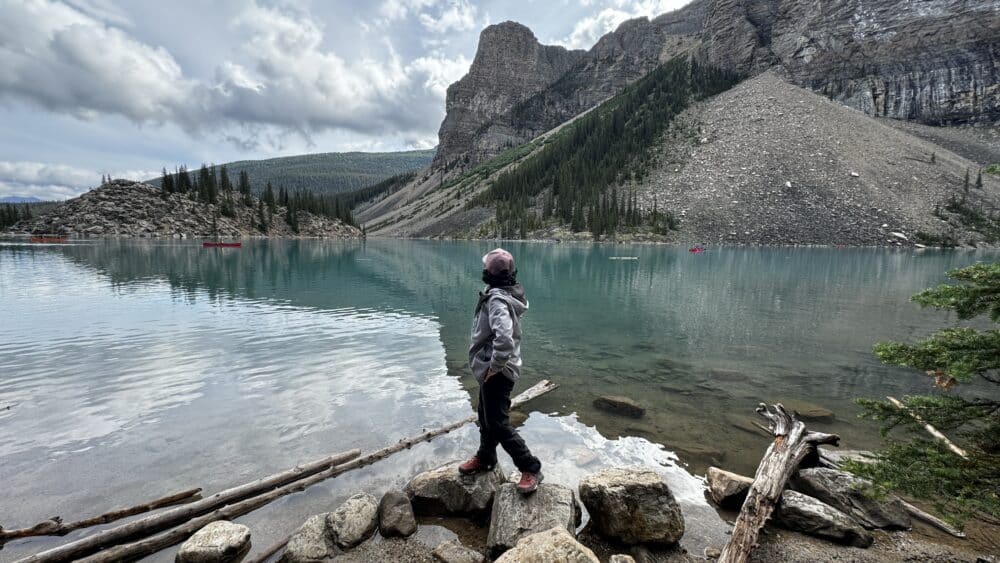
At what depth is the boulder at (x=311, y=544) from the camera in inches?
220

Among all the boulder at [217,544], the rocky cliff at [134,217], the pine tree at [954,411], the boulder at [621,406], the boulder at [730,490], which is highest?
the rocky cliff at [134,217]

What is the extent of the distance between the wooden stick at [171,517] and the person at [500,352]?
321 centimetres

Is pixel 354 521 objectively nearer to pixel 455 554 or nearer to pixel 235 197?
pixel 455 554

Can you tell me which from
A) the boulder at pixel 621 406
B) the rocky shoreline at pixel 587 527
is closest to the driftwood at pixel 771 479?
the rocky shoreline at pixel 587 527

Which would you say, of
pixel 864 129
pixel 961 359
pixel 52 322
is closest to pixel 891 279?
pixel 961 359

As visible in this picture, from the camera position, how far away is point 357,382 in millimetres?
13352

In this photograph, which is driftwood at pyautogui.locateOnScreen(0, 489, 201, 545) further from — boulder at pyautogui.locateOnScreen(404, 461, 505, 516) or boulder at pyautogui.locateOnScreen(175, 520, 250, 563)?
boulder at pyautogui.locateOnScreen(404, 461, 505, 516)

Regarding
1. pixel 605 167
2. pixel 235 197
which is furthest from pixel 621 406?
pixel 235 197

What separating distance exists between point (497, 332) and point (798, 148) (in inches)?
5681

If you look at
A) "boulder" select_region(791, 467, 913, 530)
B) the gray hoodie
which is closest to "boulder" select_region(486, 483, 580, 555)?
the gray hoodie

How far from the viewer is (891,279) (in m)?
42.6

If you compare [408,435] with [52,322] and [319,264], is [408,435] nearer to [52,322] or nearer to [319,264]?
[52,322]

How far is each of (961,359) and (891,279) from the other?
51043mm

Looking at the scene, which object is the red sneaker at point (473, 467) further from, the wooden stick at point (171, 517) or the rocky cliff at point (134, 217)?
the rocky cliff at point (134, 217)
